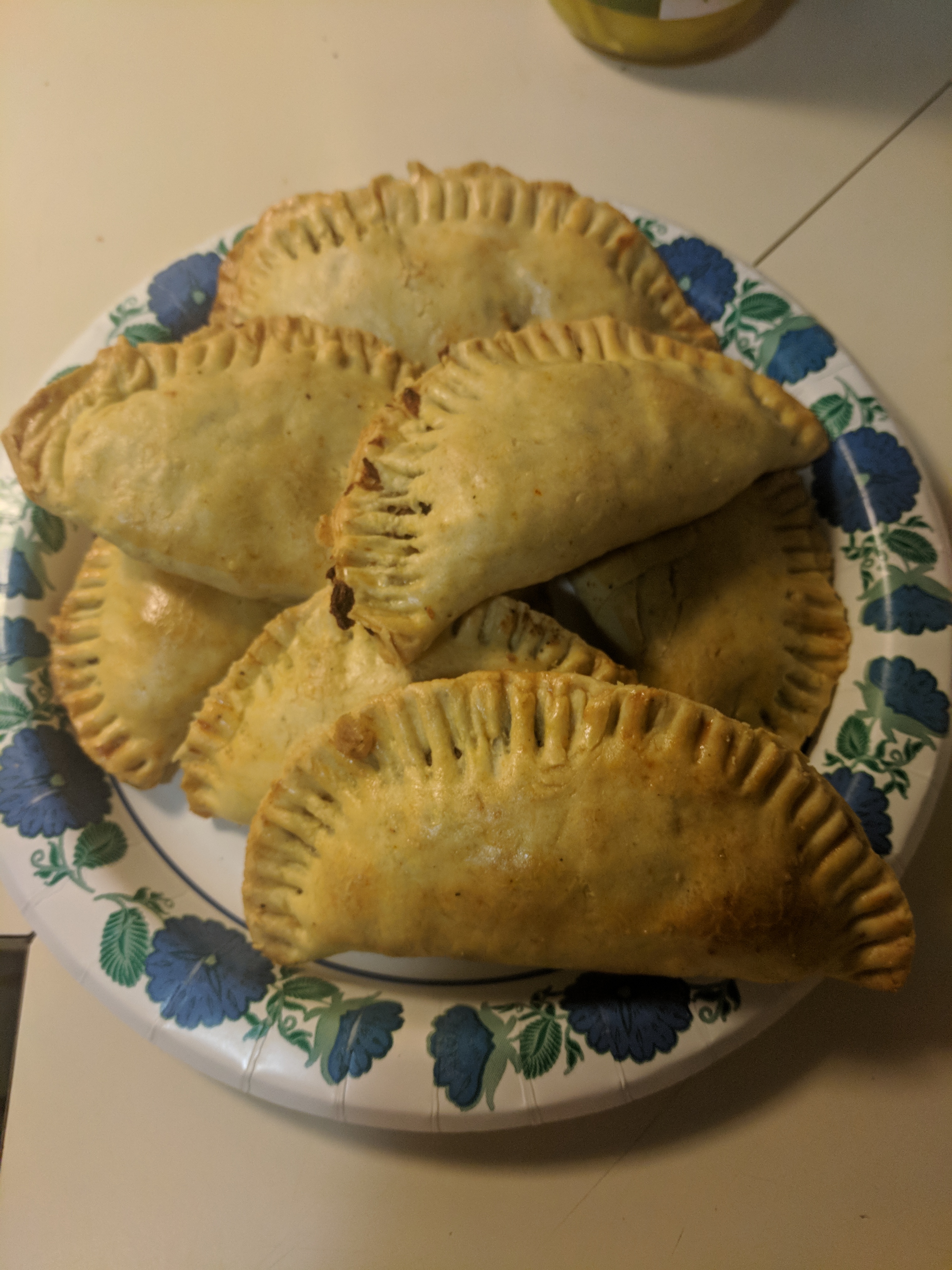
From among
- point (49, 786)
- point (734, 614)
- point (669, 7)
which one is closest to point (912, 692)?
point (734, 614)

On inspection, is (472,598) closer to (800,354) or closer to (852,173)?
(800,354)

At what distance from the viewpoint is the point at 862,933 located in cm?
111

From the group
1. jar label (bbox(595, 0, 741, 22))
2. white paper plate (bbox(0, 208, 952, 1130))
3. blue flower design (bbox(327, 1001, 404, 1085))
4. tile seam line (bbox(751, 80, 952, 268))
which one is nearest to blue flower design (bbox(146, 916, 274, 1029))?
white paper plate (bbox(0, 208, 952, 1130))

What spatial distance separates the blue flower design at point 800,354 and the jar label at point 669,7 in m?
1.03

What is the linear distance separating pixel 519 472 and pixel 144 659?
2.43 feet

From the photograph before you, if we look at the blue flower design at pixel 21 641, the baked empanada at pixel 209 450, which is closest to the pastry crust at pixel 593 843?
the baked empanada at pixel 209 450

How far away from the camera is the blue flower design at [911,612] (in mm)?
1315

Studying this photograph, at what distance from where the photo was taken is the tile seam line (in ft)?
6.40

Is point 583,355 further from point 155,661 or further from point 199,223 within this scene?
point 199,223

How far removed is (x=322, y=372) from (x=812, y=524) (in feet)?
2.87

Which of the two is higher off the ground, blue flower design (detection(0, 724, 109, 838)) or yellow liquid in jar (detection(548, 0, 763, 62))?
yellow liquid in jar (detection(548, 0, 763, 62))

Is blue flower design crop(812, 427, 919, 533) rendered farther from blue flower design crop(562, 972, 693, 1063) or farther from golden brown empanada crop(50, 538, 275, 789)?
golden brown empanada crop(50, 538, 275, 789)

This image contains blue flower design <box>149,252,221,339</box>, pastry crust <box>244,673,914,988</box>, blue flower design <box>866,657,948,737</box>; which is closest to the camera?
pastry crust <box>244,673,914,988</box>

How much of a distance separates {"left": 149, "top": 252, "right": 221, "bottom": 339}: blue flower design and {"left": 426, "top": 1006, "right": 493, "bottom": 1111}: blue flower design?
1347 mm
